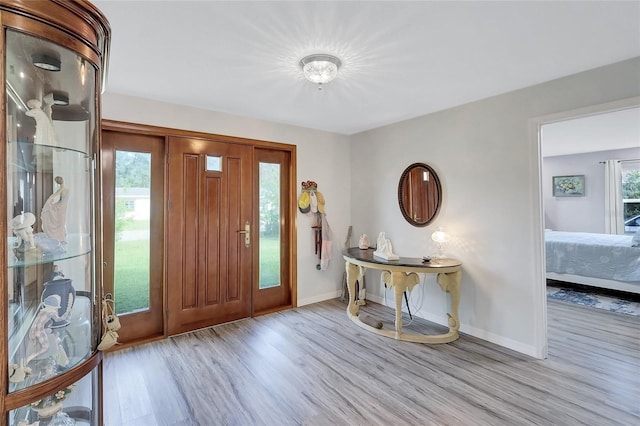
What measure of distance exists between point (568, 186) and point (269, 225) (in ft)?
22.1

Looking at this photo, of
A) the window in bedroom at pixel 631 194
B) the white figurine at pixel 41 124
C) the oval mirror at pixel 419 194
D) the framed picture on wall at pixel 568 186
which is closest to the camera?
the white figurine at pixel 41 124

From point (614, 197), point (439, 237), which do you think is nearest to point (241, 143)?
point (439, 237)

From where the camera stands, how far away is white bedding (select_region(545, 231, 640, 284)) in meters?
4.22

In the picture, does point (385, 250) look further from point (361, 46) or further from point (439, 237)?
point (361, 46)

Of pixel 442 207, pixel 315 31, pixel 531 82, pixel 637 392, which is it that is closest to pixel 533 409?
pixel 637 392

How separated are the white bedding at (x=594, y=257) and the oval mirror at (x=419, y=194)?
9.34 feet

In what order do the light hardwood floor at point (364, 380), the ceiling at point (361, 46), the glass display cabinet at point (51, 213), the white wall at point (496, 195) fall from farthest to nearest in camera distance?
1. the white wall at point (496, 195)
2. the light hardwood floor at point (364, 380)
3. the ceiling at point (361, 46)
4. the glass display cabinet at point (51, 213)

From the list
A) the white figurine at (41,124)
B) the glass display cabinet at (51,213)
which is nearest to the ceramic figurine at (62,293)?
the glass display cabinet at (51,213)

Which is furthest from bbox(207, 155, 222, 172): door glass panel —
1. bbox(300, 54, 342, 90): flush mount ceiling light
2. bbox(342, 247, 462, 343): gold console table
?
bbox(342, 247, 462, 343): gold console table

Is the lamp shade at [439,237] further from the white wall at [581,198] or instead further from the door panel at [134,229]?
the white wall at [581,198]

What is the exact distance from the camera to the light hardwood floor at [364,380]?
197cm

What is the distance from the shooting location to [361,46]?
204 centimetres

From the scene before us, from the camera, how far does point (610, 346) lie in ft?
9.45

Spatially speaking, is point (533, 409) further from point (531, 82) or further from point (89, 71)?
point (89, 71)
